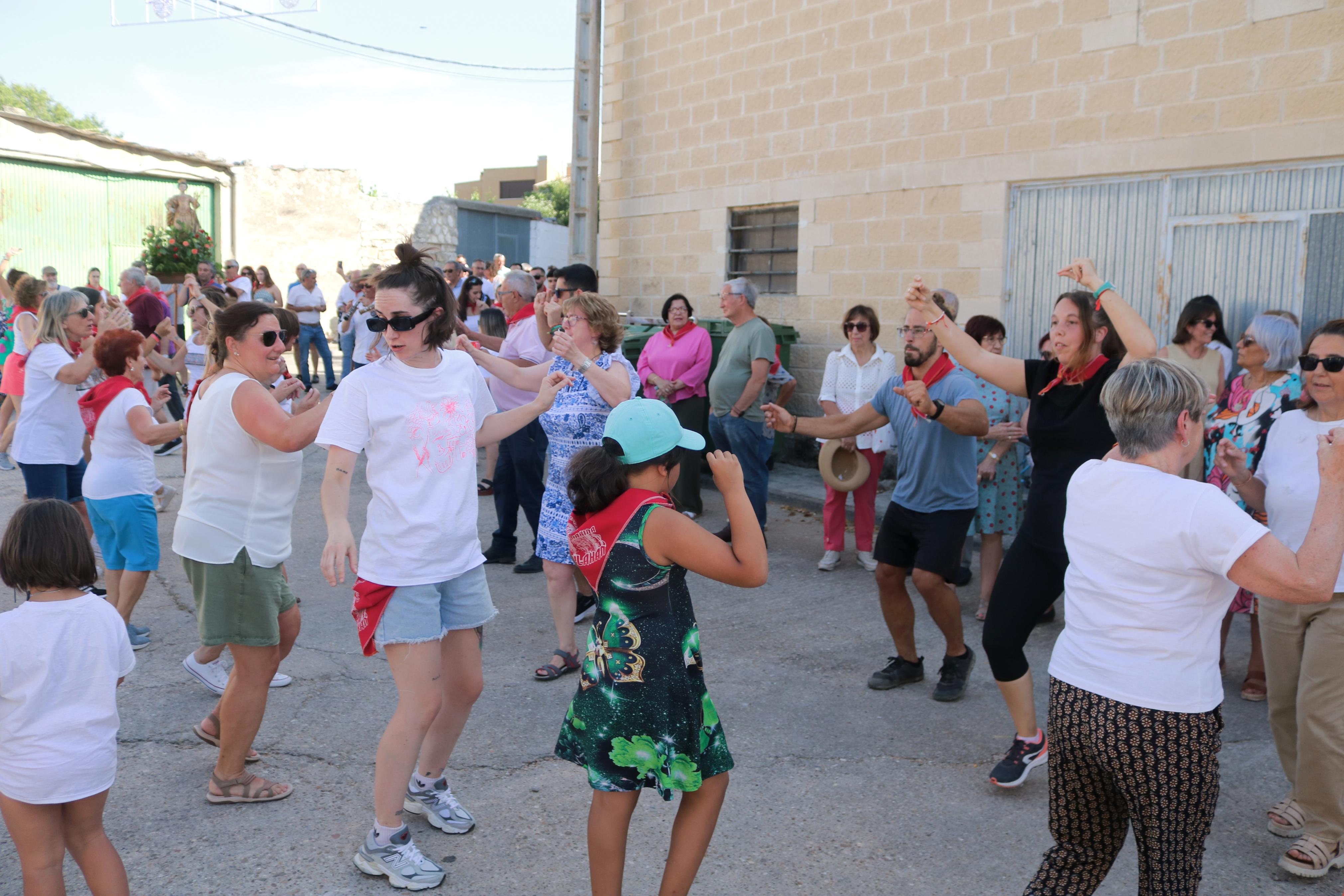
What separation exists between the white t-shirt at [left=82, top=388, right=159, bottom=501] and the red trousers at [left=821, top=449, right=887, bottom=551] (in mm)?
4237

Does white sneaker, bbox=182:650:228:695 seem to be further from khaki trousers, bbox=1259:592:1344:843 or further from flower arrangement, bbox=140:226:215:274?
flower arrangement, bbox=140:226:215:274

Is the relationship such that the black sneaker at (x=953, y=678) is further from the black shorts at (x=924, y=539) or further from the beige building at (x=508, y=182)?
the beige building at (x=508, y=182)

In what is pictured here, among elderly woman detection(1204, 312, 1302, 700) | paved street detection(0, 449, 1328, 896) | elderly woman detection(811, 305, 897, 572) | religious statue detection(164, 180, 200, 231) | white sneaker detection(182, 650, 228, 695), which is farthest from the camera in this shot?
religious statue detection(164, 180, 200, 231)

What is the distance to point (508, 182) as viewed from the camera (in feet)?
217

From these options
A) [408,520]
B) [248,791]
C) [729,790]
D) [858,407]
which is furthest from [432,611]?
[858,407]

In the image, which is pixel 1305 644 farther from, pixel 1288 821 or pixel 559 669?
pixel 559 669

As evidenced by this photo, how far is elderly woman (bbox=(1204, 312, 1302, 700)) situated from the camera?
4.44 m

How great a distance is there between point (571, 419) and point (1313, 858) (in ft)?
11.4

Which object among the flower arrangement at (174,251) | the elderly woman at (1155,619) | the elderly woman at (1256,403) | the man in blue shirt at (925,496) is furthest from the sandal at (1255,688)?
the flower arrangement at (174,251)

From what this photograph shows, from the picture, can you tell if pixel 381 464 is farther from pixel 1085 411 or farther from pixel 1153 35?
pixel 1153 35

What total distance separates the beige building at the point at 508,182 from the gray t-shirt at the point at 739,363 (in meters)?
57.8

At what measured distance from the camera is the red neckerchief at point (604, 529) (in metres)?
2.60

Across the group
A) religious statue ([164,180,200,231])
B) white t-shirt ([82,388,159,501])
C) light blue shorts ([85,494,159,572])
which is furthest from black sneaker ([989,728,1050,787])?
religious statue ([164,180,200,231])

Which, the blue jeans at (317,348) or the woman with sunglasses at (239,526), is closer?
the woman with sunglasses at (239,526)
